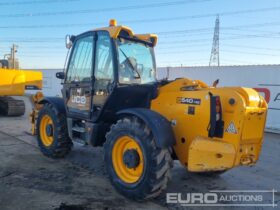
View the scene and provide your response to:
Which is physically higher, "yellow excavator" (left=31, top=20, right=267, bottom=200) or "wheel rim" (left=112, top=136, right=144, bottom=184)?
"yellow excavator" (left=31, top=20, right=267, bottom=200)

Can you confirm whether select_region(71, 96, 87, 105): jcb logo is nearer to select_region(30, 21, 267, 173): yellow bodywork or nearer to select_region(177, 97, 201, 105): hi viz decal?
select_region(30, 21, 267, 173): yellow bodywork

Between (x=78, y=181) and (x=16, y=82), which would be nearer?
(x=78, y=181)

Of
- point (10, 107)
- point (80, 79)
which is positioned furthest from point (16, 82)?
point (80, 79)

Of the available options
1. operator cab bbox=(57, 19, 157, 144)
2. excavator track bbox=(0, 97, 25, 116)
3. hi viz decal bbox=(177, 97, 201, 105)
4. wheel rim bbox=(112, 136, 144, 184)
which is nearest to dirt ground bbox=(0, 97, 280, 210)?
wheel rim bbox=(112, 136, 144, 184)

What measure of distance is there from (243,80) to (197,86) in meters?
7.62

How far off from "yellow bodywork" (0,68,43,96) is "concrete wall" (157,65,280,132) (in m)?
4.82

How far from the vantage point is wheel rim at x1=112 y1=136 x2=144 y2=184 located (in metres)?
4.58

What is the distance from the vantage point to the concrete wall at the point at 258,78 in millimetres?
11070

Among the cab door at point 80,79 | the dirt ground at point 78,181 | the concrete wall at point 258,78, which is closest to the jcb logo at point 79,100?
the cab door at point 80,79

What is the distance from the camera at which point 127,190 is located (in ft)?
14.6

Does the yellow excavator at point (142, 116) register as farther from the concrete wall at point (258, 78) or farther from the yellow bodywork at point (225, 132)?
the concrete wall at point (258, 78)

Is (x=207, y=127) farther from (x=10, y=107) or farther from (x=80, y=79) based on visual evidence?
(x=10, y=107)

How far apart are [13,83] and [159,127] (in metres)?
8.68

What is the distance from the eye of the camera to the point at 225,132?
4.12 meters
